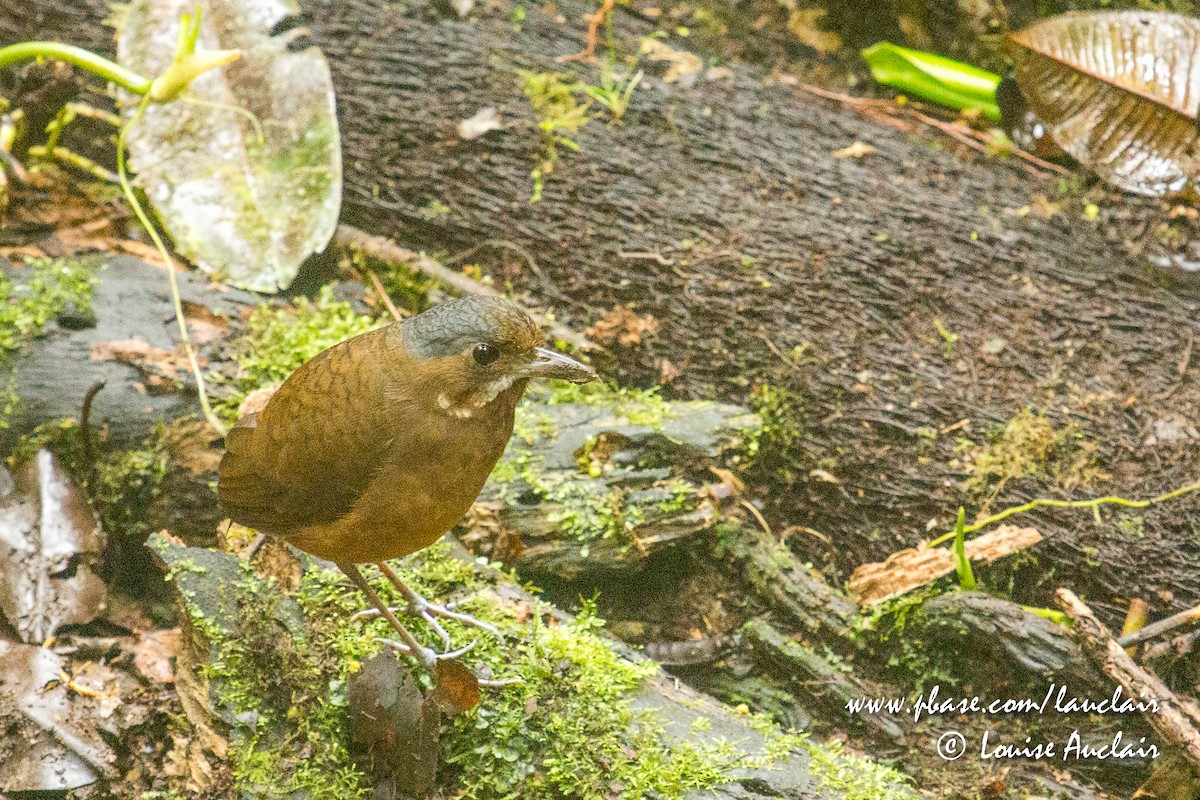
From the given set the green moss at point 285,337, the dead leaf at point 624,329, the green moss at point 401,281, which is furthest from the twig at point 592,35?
the green moss at point 285,337

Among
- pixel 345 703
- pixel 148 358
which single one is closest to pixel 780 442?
pixel 345 703

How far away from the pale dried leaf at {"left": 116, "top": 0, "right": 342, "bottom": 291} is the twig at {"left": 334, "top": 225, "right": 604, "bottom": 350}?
1.75 ft

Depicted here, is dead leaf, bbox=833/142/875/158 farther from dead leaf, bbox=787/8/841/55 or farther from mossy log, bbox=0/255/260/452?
mossy log, bbox=0/255/260/452

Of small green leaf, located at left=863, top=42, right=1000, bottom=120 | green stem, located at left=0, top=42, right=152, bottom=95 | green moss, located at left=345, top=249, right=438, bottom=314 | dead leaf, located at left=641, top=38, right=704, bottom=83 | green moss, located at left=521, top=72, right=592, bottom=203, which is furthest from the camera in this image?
dead leaf, located at left=641, top=38, right=704, bottom=83

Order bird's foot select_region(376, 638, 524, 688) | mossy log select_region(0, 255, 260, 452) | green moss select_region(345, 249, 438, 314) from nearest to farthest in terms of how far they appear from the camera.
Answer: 1. bird's foot select_region(376, 638, 524, 688)
2. mossy log select_region(0, 255, 260, 452)
3. green moss select_region(345, 249, 438, 314)

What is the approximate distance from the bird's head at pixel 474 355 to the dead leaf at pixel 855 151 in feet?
9.87

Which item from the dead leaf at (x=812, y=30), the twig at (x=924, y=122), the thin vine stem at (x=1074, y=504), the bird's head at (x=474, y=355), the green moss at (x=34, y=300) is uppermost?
the dead leaf at (x=812, y=30)

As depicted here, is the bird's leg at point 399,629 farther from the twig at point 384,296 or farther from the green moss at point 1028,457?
the green moss at point 1028,457

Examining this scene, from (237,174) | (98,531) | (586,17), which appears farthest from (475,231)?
(98,531)

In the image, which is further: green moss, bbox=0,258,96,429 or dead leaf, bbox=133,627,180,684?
green moss, bbox=0,258,96,429

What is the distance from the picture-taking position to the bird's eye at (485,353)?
2.49 meters

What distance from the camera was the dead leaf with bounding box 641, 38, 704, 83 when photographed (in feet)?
17.5

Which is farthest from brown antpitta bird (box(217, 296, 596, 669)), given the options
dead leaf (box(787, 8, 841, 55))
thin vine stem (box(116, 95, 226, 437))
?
dead leaf (box(787, 8, 841, 55))

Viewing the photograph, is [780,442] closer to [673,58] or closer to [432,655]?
[432,655]
